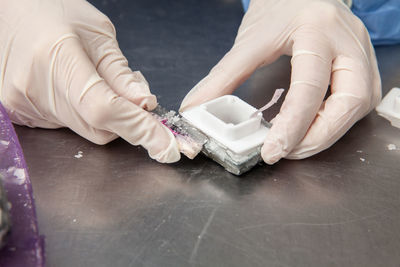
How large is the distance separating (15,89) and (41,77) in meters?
0.11

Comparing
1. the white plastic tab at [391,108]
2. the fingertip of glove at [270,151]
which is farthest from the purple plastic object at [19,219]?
the white plastic tab at [391,108]

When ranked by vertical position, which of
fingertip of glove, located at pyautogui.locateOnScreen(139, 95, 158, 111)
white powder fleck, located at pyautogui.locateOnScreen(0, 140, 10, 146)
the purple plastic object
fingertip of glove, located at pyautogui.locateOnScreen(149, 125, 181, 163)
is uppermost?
white powder fleck, located at pyautogui.locateOnScreen(0, 140, 10, 146)

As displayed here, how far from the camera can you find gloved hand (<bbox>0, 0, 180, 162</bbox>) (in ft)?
3.75

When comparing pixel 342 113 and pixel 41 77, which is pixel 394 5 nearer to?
pixel 342 113

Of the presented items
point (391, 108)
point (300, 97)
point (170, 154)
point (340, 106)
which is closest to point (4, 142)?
point (170, 154)

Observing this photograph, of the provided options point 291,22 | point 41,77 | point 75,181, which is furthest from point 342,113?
point 41,77

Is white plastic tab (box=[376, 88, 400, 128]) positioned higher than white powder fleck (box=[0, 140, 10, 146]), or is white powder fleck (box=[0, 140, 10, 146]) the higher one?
white powder fleck (box=[0, 140, 10, 146])

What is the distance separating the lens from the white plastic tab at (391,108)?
1413 millimetres

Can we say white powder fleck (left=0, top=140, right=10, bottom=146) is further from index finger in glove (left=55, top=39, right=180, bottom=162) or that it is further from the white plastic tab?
the white plastic tab

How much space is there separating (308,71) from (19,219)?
0.99 metres

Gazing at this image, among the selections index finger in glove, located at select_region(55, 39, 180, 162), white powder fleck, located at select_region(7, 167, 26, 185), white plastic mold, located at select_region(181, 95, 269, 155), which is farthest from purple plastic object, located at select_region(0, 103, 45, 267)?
white plastic mold, located at select_region(181, 95, 269, 155)

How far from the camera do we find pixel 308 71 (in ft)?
4.15

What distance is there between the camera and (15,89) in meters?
1.23

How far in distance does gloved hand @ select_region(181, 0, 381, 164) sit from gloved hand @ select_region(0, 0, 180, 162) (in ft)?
0.75
